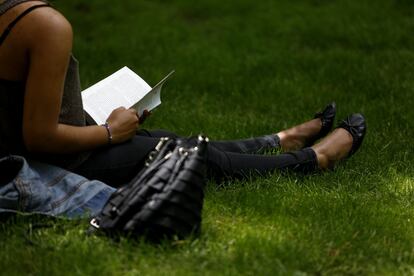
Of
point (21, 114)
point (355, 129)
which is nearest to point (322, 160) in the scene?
point (355, 129)

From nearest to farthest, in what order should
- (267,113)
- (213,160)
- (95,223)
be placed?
(95,223) → (213,160) → (267,113)

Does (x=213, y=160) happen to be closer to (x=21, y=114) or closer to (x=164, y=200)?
(x=164, y=200)

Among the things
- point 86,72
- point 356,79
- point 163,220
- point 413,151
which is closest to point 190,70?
point 86,72

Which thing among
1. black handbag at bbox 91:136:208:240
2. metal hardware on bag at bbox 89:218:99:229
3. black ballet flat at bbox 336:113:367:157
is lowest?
metal hardware on bag at bbox 89:218:99:229

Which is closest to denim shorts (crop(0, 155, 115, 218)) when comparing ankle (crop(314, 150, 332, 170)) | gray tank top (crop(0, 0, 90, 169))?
gray tank top (crop(0, 0, 90, 169))

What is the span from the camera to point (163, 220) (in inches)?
113

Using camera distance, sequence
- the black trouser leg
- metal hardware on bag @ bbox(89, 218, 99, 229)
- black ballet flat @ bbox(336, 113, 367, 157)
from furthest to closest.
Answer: black ballet flat @ bbox(336, 113, 367, 157)
the black trouser leg
metal hardware on bag @ bbox(89, 218, 99, 229)

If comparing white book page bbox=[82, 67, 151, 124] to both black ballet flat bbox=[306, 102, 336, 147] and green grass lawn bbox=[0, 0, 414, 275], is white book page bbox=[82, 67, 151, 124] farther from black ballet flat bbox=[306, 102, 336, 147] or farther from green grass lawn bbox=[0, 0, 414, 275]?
black ballet flat bbox=[306, 102, 336, 147]

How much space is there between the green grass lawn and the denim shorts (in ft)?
0.29

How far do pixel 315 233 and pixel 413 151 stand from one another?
4.85ft

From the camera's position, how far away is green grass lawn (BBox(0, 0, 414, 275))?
2.89 meters

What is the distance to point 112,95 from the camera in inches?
143

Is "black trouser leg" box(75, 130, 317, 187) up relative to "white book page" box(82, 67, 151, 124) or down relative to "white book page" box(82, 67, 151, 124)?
down

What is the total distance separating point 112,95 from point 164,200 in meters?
0.96
